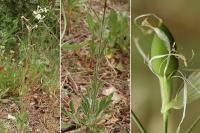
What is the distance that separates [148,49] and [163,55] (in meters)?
0.12

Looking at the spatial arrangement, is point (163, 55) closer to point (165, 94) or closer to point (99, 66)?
point (165, 94)

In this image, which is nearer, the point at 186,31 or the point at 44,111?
the point at 44,111

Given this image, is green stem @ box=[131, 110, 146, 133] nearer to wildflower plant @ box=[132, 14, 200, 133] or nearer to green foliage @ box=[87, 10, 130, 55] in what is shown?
wildflower plant @ box=[132, 14, 200, 133]

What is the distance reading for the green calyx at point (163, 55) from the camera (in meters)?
1.66

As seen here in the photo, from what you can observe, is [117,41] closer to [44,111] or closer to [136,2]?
[136,2]

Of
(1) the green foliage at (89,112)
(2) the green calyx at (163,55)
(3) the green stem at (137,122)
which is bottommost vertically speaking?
(3) the green stem at (137,122)

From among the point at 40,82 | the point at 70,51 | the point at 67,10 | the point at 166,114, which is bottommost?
the point at 166,114

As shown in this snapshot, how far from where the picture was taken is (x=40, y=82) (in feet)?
5.45

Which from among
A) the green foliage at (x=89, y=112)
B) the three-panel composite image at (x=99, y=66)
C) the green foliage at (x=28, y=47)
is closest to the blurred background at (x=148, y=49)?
the three-panel composite image at (x=99, y=66)

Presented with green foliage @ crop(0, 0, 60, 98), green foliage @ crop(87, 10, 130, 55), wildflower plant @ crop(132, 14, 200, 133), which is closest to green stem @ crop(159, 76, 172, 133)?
wildflower plant @ crop(132, 14, 200, 133)

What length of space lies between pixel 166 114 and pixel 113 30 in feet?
1.31

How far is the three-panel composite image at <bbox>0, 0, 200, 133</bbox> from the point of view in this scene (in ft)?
5.37

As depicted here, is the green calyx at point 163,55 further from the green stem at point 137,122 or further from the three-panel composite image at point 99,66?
the green stem at point 137,122

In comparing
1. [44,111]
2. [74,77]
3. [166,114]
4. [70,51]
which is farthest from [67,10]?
[166,114]
